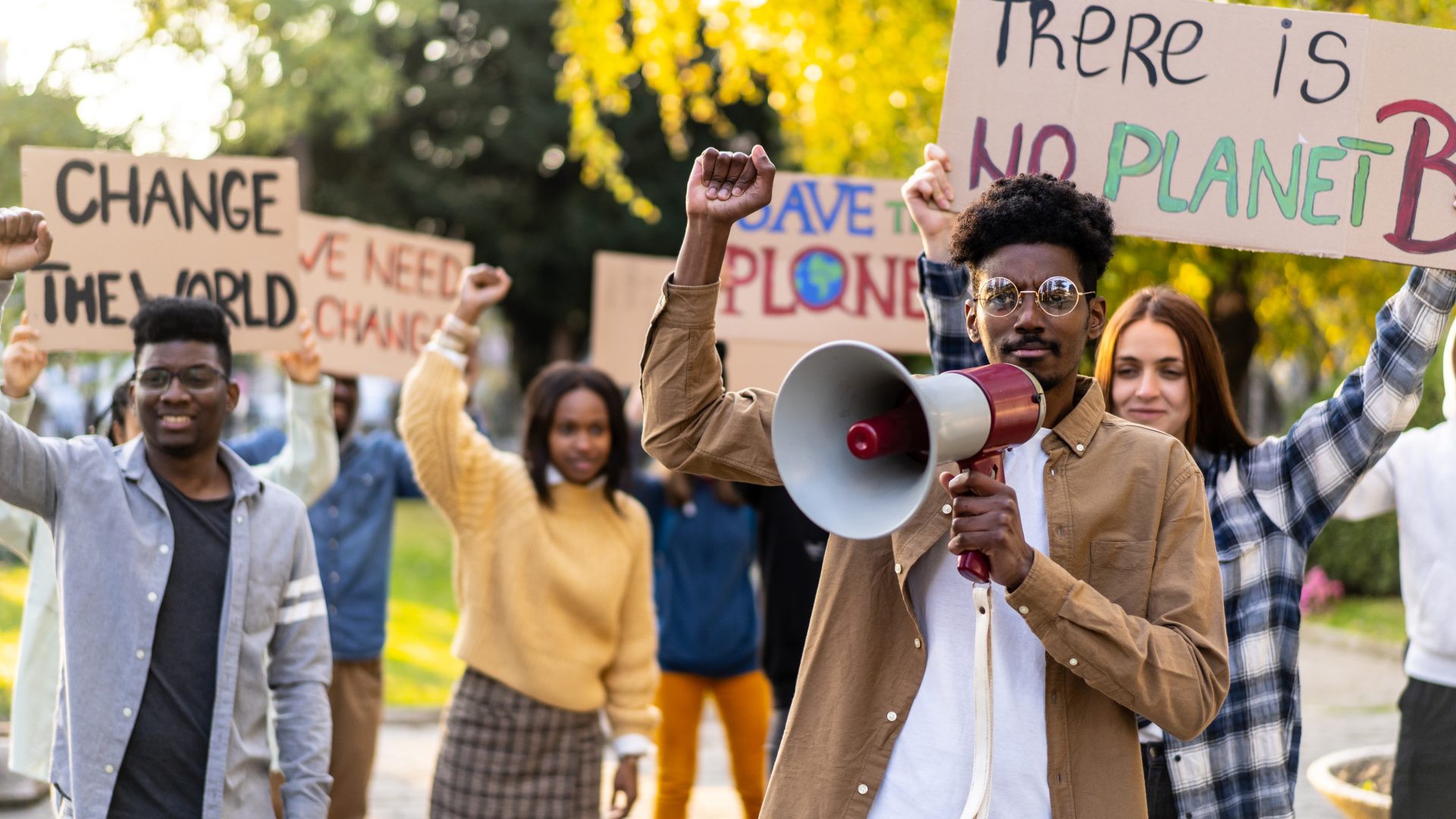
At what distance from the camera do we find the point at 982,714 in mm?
2342

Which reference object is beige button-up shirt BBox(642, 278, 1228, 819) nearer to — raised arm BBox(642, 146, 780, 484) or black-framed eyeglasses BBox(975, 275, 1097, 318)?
raised arm BBox(642, 146, 780, 484)

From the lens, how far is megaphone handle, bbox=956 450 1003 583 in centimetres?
225

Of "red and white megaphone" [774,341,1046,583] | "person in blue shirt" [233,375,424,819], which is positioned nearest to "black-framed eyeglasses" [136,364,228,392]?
"red and white megaphone" [774,341,1046,583]

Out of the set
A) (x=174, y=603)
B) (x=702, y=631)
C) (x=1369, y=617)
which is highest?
(x=174, y=603)

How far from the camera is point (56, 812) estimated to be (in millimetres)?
3393

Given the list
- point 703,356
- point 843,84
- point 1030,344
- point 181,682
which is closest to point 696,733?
point 181,682

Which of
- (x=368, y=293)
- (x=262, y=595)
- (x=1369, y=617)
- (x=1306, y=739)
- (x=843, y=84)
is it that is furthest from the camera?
(x=1369, y=617)

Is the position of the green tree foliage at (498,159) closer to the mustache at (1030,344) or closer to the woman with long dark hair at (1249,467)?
the woman with long dark hair at (1249,467)

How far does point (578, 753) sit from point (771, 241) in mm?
2327

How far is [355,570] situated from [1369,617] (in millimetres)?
10302

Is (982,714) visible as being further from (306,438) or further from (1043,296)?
(306,438)

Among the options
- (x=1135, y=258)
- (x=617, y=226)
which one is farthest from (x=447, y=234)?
(x=1135, y=258)

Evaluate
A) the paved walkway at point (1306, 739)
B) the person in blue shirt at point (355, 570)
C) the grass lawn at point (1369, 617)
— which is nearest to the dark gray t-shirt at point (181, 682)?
the person in blue shirt at point (355, 570)

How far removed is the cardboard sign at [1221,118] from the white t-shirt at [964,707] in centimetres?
118
